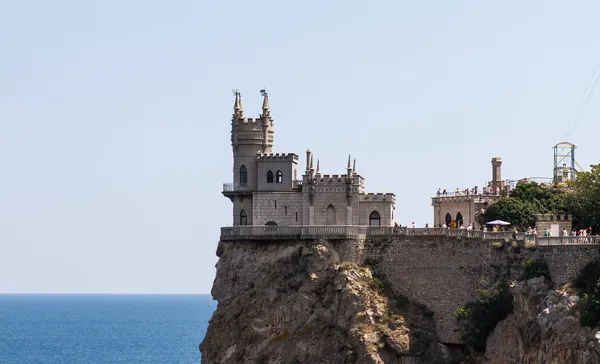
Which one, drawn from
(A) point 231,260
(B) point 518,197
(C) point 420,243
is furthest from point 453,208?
(A) point 231,260

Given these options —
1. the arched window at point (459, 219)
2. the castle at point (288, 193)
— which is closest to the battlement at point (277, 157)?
the castle at point (288, 193)

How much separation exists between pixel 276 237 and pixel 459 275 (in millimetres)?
12375

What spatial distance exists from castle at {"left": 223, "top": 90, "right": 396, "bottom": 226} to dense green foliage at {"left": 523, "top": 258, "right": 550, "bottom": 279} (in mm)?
12505

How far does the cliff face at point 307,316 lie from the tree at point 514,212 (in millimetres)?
10895

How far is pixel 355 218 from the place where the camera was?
90.8 m

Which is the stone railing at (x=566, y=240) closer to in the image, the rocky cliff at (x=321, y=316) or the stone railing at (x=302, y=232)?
the rocky cliff at (x=321, y=316)

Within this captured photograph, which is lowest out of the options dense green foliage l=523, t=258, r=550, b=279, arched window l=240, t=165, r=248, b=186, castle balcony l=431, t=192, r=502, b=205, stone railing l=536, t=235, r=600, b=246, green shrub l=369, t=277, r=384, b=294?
green shrub l=369, t=277, r=384, b=294

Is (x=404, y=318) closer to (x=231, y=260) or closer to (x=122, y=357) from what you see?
(x=231, y=260)

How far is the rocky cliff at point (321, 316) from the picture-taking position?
268 feet

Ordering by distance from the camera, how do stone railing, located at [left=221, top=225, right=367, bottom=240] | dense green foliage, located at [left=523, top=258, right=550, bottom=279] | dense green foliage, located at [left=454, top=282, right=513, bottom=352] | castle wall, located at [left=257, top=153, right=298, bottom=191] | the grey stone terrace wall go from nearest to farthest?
1. dense green foliage, located at [left=523, top=258, right=550, bottom=279]
2. dense green foliage, located at [left=454, top=282, right=513, bottom=352]
3. the grey stone terrace wall
4. stone railing, located at [left=221, top=225, right=367, bottom=240]
5. castle wall, located at [left=257, top=153, right=298, bottom=191]

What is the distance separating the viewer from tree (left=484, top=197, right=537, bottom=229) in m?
92.4

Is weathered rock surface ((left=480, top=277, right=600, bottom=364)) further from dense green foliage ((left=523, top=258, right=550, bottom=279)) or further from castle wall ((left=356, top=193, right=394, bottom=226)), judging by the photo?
castle wall ((left=356, top=193, right=394, bottom=226))

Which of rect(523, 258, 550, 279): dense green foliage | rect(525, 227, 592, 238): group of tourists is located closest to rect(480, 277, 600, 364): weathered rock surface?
rect(523, 258, 550, 279): dense green foliage

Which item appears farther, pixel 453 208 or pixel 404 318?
pixel 453 208
